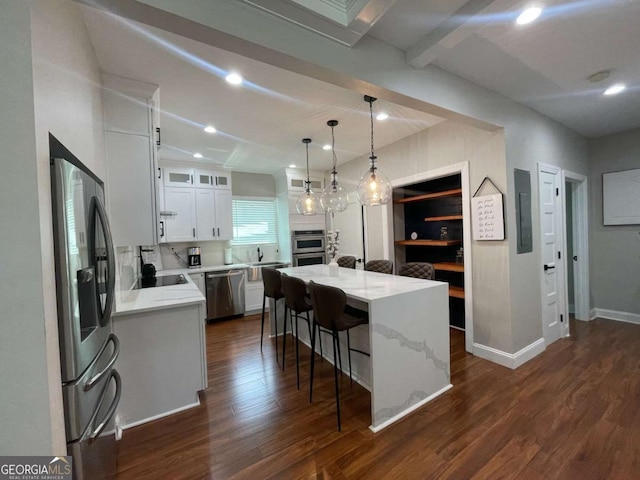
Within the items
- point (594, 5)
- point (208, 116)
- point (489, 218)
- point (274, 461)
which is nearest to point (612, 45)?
point (594, 5)

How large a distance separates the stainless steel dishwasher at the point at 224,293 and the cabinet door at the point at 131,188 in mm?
2398

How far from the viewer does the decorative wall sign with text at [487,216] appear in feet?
8.85

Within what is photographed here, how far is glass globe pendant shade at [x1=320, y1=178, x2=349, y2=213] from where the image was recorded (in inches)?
131

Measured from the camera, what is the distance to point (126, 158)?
7.00 feet

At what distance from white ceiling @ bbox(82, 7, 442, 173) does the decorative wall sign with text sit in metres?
1.15

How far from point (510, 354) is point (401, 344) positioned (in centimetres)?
150

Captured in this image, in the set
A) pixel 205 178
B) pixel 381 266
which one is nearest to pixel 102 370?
pixel 381 266

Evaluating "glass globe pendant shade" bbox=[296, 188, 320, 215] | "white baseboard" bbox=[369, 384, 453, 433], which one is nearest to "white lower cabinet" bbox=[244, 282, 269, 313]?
"glass globe pendant shade" bbox=[296, 188, 320, 215]

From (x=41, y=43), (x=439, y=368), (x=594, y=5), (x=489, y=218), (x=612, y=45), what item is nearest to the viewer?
(x=41, y=43)

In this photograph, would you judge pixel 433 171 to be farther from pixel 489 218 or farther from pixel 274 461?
pixel 274 461

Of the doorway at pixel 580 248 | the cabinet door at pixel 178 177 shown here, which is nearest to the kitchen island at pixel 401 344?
the doorway at pixel 580 248

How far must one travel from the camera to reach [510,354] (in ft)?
8.83

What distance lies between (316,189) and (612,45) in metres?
4.19

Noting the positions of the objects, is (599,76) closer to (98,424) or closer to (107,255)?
(107,255)
